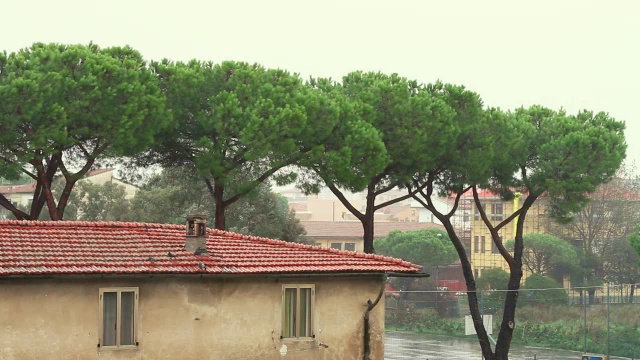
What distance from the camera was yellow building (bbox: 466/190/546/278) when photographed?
4520 inches

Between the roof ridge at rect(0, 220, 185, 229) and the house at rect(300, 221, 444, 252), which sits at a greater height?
the house at rect(300, 221, 444, 252)

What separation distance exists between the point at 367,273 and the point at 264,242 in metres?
3.13

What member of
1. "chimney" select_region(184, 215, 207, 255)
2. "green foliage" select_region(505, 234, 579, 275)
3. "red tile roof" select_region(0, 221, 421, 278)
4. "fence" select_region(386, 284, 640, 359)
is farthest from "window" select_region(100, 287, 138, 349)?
"green foliage" select_region(505, 234, 579, 275)

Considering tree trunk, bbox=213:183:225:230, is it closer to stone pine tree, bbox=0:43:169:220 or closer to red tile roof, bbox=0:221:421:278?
stone pine tree, bbox=0:43:169:220

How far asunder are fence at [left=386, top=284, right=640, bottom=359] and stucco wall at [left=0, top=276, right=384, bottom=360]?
39543mm

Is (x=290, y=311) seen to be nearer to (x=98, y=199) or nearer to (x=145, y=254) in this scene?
(x=145, y=254)

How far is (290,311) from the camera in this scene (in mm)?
24156

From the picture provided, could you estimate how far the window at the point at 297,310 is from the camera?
2411 cm

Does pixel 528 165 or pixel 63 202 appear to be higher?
pixel 528 165

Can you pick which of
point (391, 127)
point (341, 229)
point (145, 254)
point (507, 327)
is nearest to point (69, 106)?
point (391, 127)

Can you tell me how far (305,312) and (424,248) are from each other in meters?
90.3

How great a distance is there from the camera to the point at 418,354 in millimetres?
64062

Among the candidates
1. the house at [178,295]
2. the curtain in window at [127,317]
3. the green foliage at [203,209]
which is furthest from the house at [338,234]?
the curtain in window at [127,317]

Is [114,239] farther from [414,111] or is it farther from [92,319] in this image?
[414,111]
